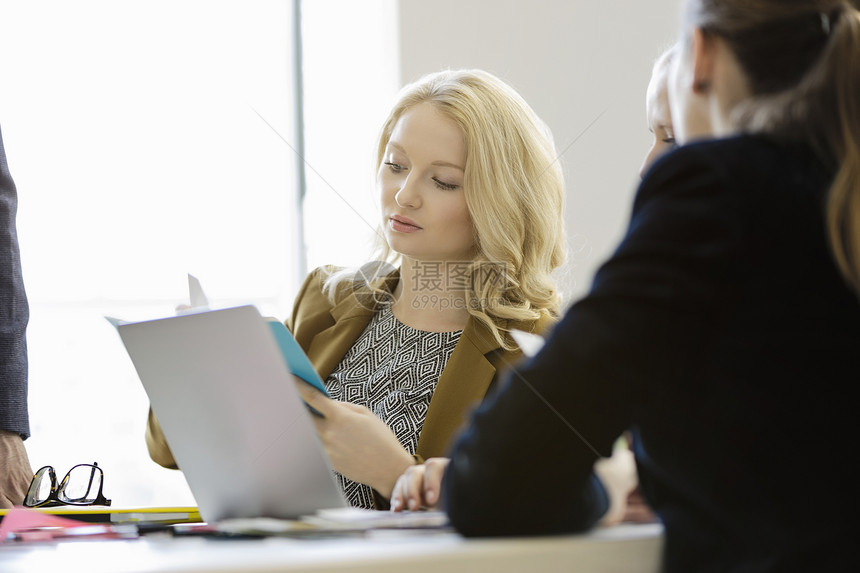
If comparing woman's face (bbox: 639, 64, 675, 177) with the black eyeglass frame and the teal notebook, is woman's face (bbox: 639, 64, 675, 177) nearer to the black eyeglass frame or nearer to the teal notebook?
the teal notebook

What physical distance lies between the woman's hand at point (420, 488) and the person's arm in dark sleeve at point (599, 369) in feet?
1.01

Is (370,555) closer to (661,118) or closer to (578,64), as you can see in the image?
(661,118)

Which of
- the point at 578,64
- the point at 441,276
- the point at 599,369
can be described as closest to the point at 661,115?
the point at 441,276

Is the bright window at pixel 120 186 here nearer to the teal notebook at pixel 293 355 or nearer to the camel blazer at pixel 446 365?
the camel blazer at pixel 446 365

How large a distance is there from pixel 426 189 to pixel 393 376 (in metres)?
0.35

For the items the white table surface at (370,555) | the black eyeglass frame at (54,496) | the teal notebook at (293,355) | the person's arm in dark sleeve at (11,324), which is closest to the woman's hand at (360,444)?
the teal notebook at (293,355)

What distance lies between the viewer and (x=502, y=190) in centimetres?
159

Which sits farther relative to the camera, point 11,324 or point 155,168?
point 155,168

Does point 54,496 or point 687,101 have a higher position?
point 687,101

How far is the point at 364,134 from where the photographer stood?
2941mm

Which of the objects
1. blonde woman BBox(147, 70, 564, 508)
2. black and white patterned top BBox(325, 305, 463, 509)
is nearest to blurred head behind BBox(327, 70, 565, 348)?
blonde woman BBox(147, 70, 564, 508)

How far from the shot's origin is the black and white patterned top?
1446mm

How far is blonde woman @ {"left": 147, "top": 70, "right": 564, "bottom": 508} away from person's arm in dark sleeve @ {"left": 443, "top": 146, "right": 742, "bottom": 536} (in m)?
0.73

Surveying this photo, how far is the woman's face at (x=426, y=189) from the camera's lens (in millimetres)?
1561
